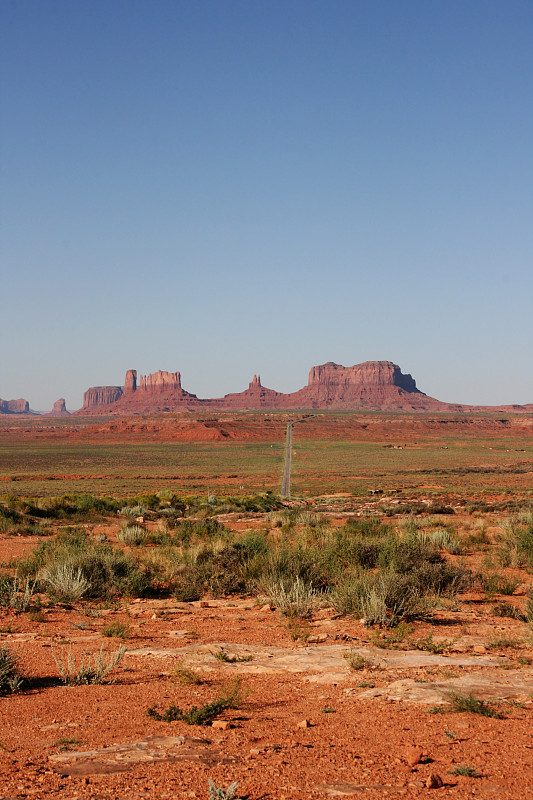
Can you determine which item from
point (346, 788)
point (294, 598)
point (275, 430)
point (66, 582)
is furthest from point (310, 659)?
point (275, 430)

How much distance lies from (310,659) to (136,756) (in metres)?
3.04

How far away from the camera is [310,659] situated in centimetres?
680

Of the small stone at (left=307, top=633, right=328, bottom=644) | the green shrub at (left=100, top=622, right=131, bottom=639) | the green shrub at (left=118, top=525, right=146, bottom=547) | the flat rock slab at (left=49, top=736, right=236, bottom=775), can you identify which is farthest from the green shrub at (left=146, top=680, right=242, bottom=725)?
the green shrub at (left=118, top=525, right=146, bottom=547)

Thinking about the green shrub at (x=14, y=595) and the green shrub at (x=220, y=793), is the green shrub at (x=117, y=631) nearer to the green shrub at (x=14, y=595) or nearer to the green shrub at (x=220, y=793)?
the green shrub at (x=14, y=595)

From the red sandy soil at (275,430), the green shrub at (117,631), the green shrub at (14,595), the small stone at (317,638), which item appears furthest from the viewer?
the red sandy soil at (275,430)

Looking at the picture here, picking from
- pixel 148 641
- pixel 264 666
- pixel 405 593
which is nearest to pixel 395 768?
pixel 264 666

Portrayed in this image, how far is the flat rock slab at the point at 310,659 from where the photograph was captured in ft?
21.2

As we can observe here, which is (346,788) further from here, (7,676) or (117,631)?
(117,631)

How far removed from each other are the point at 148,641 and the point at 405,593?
370cm

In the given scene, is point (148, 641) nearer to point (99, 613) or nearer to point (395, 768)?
point (99, 613)

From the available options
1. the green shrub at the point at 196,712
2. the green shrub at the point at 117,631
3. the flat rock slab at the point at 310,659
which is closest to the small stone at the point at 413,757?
the green shrub at the point at 196,712

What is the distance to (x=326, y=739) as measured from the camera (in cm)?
452

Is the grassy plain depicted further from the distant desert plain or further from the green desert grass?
the distant desert plain

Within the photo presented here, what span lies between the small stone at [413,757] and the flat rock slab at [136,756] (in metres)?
1.17
